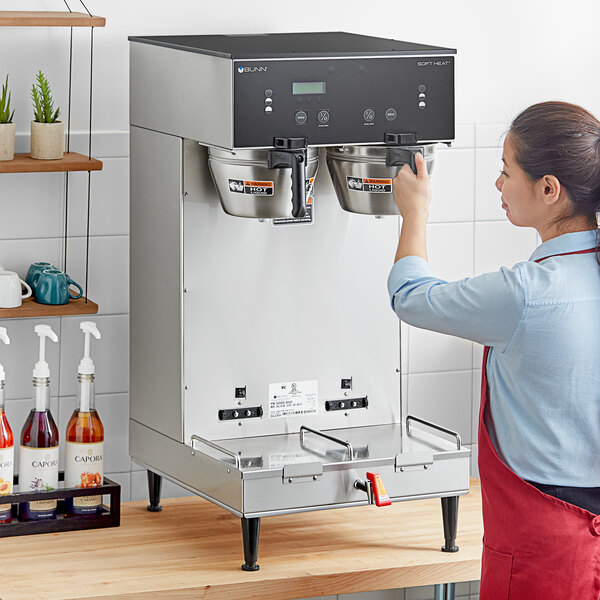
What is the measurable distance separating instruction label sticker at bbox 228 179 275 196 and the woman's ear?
0.42m

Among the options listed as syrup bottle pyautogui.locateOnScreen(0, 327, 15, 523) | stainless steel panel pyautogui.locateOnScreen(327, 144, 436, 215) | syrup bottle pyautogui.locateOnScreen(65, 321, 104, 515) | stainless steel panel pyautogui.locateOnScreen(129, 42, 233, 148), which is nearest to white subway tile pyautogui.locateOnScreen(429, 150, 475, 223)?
stainless steel panel pyautogui.locateOnScreen(327, 144, 436, 215)

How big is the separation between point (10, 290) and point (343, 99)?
0.65 m

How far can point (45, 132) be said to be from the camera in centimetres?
191

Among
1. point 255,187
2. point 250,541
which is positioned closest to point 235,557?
point 250,541

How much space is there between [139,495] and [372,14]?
1019mm

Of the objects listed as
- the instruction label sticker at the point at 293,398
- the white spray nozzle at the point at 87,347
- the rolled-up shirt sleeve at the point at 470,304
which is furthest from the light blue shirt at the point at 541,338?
the white spray nozzle at the point at 87,347

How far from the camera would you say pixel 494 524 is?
1.51 meters

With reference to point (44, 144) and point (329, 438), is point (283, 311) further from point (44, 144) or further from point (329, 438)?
point (44, 144)

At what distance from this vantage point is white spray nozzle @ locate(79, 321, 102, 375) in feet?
6.21

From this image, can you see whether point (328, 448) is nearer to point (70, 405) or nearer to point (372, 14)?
point (70, 405)

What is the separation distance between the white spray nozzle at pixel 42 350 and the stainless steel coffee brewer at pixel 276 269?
5.7 inches

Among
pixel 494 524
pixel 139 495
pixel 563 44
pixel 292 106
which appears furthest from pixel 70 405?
pixel 563 44

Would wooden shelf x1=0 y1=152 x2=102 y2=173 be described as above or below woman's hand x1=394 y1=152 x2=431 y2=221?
above

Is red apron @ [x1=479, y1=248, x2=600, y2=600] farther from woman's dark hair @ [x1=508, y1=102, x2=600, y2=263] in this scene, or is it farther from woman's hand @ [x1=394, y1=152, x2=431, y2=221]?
woman's hand @ [x1=394, y1=152, x2=431, y2=221]
